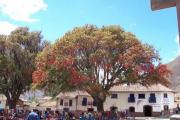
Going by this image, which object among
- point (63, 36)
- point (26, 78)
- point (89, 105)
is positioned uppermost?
point (63, 36)

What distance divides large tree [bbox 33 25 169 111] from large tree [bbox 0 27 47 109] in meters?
9.35

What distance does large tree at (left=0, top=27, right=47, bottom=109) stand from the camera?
4728 centimetres

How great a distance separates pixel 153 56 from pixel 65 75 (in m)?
10.2

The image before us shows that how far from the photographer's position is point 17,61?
4803cm

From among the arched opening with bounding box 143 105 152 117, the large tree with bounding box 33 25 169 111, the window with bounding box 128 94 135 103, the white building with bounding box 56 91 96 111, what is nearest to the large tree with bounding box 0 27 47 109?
the large tree with bounding box 33 25 169 111

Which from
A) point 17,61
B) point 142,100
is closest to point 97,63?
point 17,61

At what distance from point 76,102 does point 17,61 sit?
1622 cm

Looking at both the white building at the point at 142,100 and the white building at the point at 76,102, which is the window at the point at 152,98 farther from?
the white building at the point at 76,102

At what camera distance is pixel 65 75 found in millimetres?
36406

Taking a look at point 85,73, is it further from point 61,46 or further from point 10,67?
point 10,67

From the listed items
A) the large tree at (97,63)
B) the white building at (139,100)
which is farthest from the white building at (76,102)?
the large tree at (97,63)

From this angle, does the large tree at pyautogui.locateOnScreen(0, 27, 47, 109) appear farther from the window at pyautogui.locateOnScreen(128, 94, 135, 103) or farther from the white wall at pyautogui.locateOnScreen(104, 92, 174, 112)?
the window at pyautogui.locateOnScreen(128, 94, 135, 103)

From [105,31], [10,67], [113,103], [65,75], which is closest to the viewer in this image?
[65,75]

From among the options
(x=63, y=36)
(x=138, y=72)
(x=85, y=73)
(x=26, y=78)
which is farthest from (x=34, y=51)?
(x=138, y=72)
